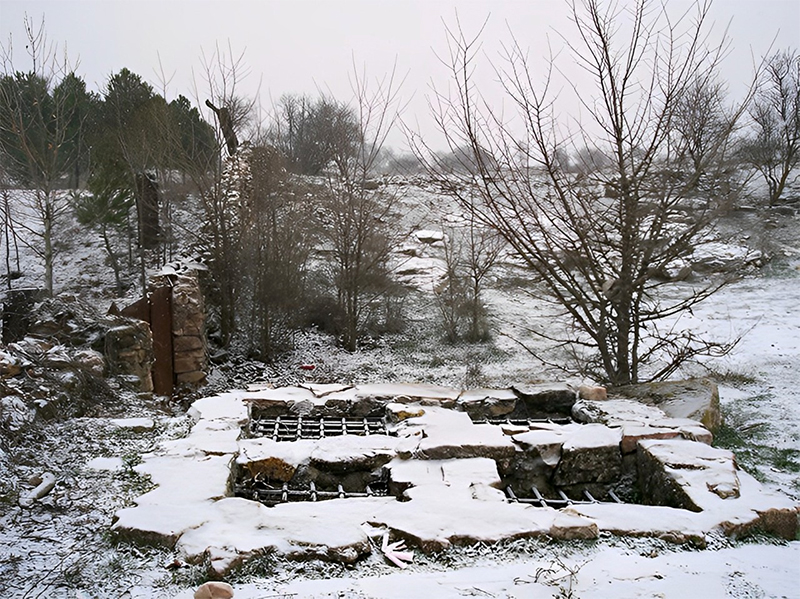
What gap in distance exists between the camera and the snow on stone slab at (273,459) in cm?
363

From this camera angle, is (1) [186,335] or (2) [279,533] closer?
(2) [279,533]

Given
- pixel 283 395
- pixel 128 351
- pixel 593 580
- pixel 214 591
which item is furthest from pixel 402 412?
pixel 128 351

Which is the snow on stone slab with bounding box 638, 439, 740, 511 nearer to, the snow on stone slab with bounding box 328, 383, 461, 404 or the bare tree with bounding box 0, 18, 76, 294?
the snow on stone slab with bounding box 328, 383, 461, 404

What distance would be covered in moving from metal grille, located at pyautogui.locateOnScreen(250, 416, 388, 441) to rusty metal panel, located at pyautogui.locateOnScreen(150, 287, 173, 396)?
355 centimetres

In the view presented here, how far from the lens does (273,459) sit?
366 cm

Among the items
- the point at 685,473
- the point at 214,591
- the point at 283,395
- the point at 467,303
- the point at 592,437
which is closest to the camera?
the point at 214,591

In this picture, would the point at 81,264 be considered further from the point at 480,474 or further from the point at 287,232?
the point at 480,474

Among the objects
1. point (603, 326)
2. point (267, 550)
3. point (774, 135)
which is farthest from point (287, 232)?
→ point (774, 135)

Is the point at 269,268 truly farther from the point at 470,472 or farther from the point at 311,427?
the point at 470,472

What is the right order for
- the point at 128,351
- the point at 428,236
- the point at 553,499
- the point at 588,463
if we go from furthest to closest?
the point at 428,236 < the point at 128,351 < the point at 588,463 < the point at 553,499

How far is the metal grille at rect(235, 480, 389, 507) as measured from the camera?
340 centimetres

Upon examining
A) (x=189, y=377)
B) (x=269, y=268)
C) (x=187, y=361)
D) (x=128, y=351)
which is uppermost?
(x=269, y=268)

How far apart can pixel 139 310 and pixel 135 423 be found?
355 centimetres

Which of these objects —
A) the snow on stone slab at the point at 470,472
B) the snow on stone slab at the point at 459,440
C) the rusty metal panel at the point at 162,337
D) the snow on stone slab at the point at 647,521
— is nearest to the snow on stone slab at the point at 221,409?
the snow on stone slab at the point at 459,440
